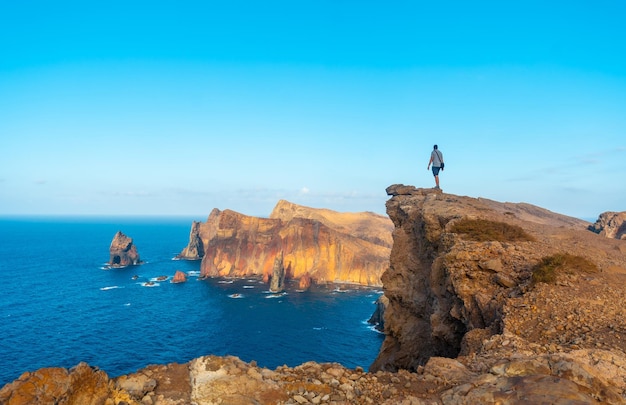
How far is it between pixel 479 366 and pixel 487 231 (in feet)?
41.5

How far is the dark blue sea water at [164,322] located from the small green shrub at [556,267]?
3995 centimetres

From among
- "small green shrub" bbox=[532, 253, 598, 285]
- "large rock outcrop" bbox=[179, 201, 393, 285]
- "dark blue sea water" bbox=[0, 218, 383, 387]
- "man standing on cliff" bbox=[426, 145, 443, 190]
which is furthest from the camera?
"large rock outcrop" bbox=[179, 201, 393, 285]

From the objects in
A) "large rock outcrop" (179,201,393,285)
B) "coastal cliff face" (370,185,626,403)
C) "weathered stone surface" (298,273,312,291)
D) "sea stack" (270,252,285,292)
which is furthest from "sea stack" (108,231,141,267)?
"coastal cliff face" (370,185,626,403)

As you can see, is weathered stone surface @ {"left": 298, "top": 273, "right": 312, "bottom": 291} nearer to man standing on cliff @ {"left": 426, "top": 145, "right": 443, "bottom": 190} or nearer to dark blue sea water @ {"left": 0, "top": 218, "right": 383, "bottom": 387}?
dark blue sea water @ {"left": 0, "top": 218, "right": 383, "bottom": 387}

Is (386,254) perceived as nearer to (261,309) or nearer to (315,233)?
(315,233)

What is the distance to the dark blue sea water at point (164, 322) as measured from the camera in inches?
2249

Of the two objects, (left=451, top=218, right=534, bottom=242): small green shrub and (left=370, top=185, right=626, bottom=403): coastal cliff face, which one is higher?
(left=451, top=218, right=534, bottom=242): small green shrub

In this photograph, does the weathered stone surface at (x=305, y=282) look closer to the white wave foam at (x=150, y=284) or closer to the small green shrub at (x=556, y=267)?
the white wave foam at (x=150, y=284)

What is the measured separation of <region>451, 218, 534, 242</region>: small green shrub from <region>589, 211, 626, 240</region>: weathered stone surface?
47.7 meters

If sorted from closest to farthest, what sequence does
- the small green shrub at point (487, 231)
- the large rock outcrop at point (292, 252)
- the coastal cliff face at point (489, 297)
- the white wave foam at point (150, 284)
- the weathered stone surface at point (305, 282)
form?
the coastal cliff face at point (489, 297)
the small green shrub at point (487, 231)
the white wave foam at point (150, 284)
the weathered stone surface at point (305, 282)
the large rock outcrop at point (292, 252)

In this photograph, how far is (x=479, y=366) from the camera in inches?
404

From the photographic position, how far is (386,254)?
13850 centimetres

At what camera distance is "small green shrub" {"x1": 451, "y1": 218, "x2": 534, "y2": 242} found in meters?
20.9

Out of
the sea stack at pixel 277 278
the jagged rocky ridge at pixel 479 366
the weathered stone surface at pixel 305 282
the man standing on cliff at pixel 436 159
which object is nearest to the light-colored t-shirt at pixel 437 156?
the man standing on cliff at pixel 436 159
